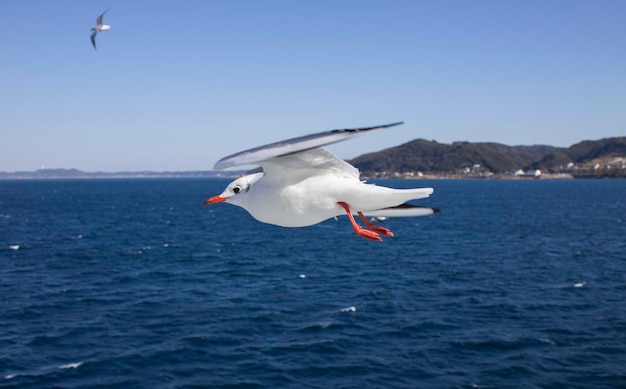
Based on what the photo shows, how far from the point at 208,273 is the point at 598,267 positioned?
48672 millimetres

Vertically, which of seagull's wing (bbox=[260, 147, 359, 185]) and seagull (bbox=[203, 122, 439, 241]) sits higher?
seagull's wing (bbox=[260, 147, 359, 185])

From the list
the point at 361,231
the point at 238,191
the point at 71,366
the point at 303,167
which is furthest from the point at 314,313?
the point at 303,167

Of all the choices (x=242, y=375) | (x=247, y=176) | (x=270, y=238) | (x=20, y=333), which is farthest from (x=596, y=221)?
(x=247, y=176)

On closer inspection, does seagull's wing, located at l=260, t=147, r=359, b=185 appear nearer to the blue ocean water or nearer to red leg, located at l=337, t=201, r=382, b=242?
red leg, located at l=337, t=201, r=382, b=242

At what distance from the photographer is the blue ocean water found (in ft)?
112

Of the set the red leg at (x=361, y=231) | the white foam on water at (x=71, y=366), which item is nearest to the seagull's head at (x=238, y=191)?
the red leg at (x=361, y=231)

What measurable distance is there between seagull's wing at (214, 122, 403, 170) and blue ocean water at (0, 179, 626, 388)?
29.4 m

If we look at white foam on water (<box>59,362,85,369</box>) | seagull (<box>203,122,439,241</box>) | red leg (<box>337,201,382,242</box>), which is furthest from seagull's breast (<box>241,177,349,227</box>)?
white foam on water (<box>59,362,85,369</box>)

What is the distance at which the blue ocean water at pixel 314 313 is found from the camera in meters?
34.2

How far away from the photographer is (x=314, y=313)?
46250 millimetres

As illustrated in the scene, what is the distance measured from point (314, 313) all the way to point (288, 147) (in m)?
42.3

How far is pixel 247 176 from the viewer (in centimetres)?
816

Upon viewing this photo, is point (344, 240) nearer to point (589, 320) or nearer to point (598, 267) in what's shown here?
point (598, 267)

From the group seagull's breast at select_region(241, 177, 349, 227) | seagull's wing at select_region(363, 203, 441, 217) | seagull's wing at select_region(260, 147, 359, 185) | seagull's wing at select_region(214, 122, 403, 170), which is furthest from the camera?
seagull's wing at select_region(363, 203, 441, 217)
